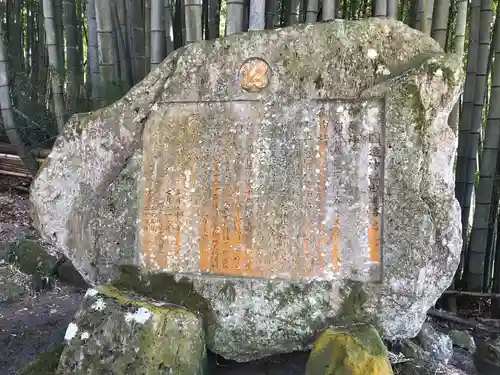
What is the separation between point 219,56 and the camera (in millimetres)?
2391

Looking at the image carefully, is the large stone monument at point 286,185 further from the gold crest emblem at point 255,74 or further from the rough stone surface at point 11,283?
the rough stone surface at point 11,283

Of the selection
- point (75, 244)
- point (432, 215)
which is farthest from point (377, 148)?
point (75, 244)

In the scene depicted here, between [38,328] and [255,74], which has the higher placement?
[255,74]

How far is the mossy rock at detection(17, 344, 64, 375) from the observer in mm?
2297

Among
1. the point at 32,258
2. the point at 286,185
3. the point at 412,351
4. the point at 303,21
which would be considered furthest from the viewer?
the point at 32,258

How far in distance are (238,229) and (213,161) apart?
0.38 metres

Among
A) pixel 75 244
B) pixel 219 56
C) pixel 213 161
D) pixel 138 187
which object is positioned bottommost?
pixel 75 244

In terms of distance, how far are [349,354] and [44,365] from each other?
156 cm

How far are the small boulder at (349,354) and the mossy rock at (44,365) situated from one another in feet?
4.30

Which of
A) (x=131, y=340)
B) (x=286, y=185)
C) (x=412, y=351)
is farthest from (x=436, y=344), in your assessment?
(x=131, y=340)

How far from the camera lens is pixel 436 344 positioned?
2807mm

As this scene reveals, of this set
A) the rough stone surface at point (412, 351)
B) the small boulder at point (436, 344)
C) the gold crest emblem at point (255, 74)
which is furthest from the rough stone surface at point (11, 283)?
the small boulder at point (436, 344)

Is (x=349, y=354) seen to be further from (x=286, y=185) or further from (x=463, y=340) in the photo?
(x=463, y=340)

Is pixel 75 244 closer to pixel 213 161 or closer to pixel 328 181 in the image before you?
pixel 213 161
